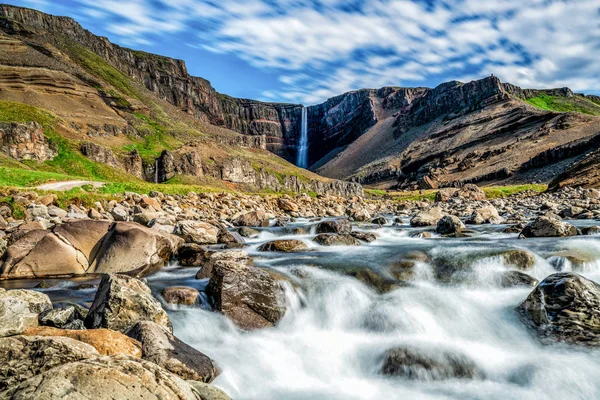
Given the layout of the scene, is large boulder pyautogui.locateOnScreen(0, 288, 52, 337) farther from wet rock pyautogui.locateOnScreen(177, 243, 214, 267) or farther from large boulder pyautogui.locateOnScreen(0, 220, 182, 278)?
wet rock pyautogui.locateOnScreen(177, 243, 214, 267)

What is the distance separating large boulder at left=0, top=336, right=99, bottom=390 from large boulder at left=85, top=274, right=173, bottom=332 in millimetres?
1915

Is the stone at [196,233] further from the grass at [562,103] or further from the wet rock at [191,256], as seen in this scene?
the grass at [562,103]

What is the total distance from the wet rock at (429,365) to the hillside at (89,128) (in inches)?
1298

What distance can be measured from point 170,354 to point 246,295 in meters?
3.62

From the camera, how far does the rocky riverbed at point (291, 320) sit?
5.00 metres

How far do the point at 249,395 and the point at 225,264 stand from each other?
3.99 m

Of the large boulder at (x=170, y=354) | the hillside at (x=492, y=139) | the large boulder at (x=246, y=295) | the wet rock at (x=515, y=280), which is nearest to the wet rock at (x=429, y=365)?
the large boulder at (x=246, y=295)

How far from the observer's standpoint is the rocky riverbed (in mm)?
4996

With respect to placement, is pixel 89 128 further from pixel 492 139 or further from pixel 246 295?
pixel 492 139

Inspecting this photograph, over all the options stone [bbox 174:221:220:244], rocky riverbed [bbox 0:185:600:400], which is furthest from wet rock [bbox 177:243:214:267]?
stone [bbox 174:221:220:244]

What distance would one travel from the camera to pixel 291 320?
365 inches

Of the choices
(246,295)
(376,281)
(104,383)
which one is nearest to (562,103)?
(376,281)

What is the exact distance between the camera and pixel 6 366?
4242 mm

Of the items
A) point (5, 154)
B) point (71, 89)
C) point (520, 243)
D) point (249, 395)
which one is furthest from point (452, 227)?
point (71, 89)
